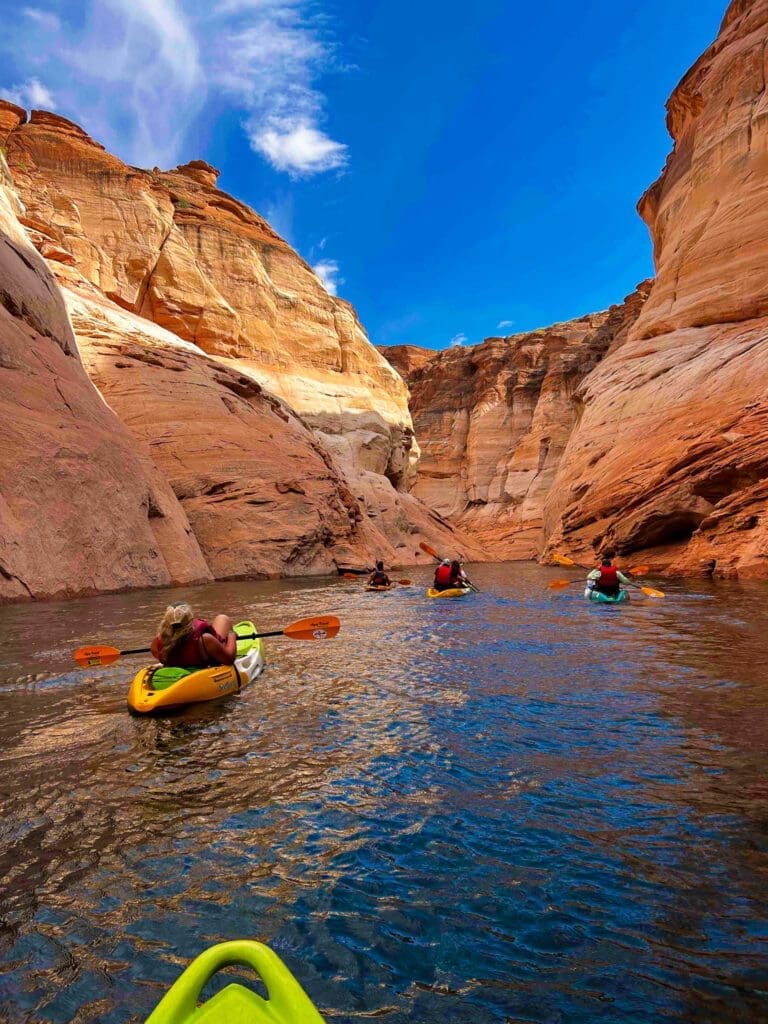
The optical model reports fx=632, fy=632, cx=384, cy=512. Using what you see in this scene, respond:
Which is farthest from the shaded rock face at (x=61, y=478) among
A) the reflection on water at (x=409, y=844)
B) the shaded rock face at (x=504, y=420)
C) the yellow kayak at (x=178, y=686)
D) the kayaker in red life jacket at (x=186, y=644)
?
the shaded rock face at (x=504, y=420)

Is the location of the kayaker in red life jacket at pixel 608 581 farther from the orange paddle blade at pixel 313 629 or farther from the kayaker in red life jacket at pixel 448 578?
the orange paddle blade at pixel 313 629

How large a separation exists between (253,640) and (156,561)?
957 cm

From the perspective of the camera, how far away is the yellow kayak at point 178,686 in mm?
4969

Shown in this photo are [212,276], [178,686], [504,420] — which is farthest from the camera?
[504,420]

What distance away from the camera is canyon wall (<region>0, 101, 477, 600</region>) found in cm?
Result: 1380

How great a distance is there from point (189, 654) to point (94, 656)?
5.40 feet

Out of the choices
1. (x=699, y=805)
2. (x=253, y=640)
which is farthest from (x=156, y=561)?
(x=699, y=805)

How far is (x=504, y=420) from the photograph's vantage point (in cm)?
5562

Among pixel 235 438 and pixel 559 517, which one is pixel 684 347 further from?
pixel 235 438

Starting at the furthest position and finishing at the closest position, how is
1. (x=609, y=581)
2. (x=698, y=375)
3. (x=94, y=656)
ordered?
1. (x=698, y=375)
2. (x=609, y=581)
3. (x=94, y=656)

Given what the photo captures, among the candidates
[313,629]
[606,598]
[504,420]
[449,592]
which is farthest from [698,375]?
[504,420]

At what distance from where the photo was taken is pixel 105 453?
49.9 feet

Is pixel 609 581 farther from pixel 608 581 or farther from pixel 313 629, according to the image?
pixel 313 629

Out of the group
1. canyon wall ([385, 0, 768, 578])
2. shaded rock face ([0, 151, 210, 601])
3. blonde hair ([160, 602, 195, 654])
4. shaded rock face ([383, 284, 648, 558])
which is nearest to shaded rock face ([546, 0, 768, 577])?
canyon wall ([385, 0, 768, 578])
